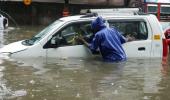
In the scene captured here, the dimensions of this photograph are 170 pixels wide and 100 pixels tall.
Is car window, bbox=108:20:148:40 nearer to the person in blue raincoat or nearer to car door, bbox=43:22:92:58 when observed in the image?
the person in blue raincoat

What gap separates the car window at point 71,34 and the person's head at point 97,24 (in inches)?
11.3

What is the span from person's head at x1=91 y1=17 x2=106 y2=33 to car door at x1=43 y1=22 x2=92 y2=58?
0.30 metres

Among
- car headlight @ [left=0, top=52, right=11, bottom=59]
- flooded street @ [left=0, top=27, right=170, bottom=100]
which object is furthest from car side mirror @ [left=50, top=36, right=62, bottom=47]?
car headlight @ [left=0, top=52, right=11, bottom=59]

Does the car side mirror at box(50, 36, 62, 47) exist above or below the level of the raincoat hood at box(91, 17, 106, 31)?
below

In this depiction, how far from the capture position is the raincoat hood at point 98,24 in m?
11.2

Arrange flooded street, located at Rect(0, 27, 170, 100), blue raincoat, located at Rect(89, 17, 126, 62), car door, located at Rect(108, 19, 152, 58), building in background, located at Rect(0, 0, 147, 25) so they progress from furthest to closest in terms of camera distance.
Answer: building in background, located at Rect(0, 0, 147, 25)
car door, located at Rect(108, 19, 152, 58)
blue raincoat, located at Rect(89, 17, 126, 62)
flooded street, located at Rect(0, 27, 170, 100)

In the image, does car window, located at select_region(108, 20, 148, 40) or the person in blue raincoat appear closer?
the person in blue raincoat

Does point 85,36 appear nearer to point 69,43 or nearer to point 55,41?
point 69,43

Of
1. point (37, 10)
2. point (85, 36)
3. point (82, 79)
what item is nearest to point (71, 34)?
point (85, 36)

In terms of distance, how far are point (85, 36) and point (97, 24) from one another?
0.56 metres

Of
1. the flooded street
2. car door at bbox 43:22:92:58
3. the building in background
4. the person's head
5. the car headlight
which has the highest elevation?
the person's head

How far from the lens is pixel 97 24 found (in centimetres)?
1128

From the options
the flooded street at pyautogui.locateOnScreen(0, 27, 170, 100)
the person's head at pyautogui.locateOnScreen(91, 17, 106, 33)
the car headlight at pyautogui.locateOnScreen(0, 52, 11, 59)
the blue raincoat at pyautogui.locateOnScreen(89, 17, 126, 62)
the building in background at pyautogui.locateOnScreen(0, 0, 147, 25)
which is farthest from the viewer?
the building in background at pyautogui.locateOnScreen(0, 0, 147, 25)

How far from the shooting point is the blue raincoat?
11.4 m
